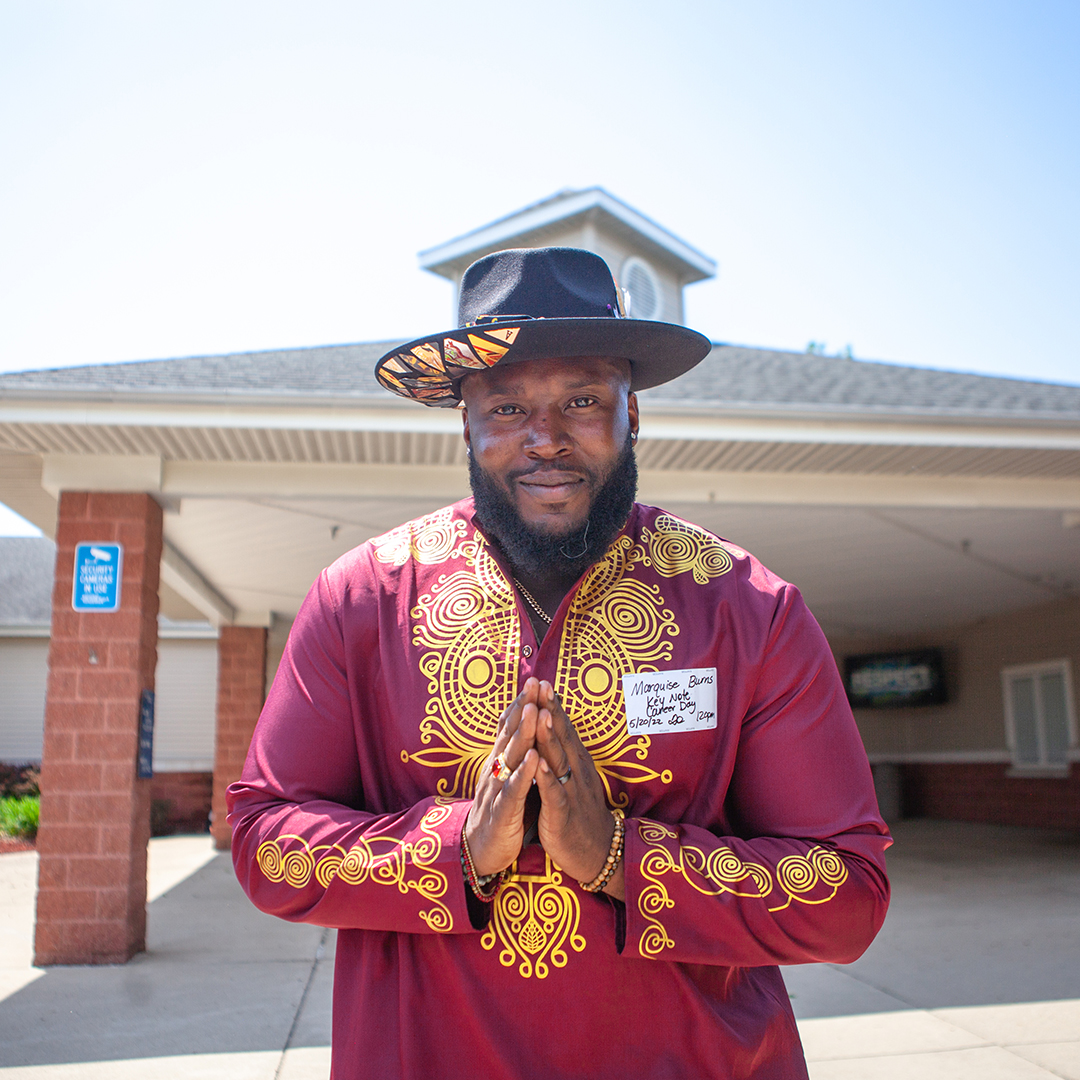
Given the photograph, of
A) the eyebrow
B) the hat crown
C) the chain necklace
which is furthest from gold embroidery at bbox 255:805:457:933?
the hat crown

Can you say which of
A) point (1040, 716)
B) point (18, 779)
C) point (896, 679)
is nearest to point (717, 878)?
point (1040, 716)

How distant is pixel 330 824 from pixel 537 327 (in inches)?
29.9

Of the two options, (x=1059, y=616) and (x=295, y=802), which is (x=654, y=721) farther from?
(x=1059, y=616)

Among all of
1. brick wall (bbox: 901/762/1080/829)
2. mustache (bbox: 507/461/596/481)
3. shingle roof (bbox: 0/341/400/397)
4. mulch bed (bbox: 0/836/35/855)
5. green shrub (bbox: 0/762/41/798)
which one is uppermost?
shingle roof (bbox: 0/341/400/397)

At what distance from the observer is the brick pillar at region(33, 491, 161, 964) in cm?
566

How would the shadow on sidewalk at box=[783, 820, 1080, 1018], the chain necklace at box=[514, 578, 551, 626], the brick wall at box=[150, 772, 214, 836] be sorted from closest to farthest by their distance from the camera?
the chain necklace at box=[514, 578, 551, 626]
the shadow on sidewalk at box=[783, 820, 1080, 1018]
the brick wall at box=[150, 772, 214, 836]

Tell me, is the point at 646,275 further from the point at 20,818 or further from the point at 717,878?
the point at 20,818

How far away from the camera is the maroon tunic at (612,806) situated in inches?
49.6

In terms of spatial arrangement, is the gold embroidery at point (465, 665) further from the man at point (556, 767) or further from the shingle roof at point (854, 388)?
the shingle roof at point (854, 388)

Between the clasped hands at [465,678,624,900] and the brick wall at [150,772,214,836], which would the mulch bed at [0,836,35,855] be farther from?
the clasped hands at [465,678,624,900]

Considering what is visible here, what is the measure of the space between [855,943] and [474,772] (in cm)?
56

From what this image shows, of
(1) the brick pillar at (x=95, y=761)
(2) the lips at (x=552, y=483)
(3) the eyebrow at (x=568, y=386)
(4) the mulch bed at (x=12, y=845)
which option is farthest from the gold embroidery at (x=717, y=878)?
(4) the mulch bed at (x=12, y=845)

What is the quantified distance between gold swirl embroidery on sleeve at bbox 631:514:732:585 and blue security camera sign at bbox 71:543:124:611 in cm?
517

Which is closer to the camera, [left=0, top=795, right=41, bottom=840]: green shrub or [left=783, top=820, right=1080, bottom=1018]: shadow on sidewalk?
[left=783, top=820, right=1080, bottom=1018]: shadow on sidewalk
